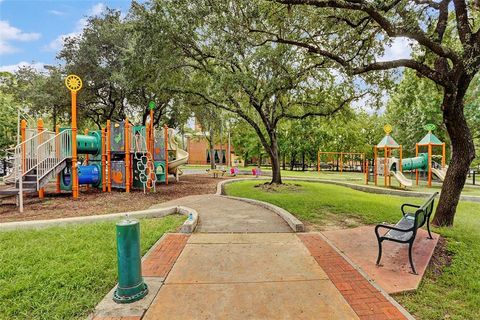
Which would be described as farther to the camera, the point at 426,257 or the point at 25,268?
→ the point at 426,257

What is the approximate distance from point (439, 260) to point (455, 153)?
3171 mm

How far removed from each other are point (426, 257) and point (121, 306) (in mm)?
4892

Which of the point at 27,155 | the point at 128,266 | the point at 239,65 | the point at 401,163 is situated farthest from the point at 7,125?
the point at 401,163

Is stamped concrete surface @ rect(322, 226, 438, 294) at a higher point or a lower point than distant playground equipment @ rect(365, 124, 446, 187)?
lower

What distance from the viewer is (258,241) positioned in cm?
546

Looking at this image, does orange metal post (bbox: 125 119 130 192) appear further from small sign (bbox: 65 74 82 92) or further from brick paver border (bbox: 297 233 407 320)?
brick paver border (bbox: 297 233 407 320)

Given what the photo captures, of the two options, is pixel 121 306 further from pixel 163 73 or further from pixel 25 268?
pixel 163 73

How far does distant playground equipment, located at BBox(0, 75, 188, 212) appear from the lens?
10133mm

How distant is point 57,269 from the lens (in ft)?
13.1

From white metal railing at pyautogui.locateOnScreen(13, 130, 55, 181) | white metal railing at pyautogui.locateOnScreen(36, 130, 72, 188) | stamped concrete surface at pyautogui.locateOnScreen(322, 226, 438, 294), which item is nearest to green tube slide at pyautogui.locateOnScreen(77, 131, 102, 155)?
white metal railing at pyautogui.locateOnScreen(36, 130, 72, 188)

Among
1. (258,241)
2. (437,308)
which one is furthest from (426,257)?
(258,241)

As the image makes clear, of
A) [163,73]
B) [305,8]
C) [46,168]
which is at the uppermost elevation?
[305,8]

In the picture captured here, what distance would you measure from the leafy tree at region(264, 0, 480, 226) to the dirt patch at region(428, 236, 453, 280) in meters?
1.79

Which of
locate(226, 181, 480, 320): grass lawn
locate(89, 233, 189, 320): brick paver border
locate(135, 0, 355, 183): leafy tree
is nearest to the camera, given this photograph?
locate(89, 233, 189, 320): brick paver border
